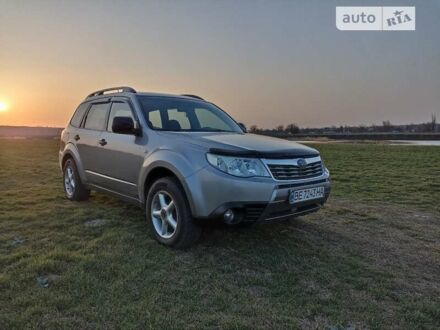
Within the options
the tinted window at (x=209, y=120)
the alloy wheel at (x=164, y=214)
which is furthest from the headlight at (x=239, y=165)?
the tinted window at (x=209, y=120)

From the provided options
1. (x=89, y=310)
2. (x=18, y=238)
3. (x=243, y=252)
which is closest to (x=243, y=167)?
(x=243, y=252)

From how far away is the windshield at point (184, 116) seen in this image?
4.70 metres

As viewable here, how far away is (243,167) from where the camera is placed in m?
3.61

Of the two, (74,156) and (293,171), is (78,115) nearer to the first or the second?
(74,156)

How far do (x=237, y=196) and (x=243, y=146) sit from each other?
0.57 m

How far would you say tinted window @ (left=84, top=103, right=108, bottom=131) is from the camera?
5520 millimetres

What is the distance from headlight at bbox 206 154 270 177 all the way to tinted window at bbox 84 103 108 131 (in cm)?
251

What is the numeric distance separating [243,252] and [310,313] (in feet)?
4.34

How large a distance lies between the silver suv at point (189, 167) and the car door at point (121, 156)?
0.04ft

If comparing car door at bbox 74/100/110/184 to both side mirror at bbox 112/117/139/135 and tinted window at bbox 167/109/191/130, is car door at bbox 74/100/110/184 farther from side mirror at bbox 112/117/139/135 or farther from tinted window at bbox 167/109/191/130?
tinted window at bbox 167/109/191/130

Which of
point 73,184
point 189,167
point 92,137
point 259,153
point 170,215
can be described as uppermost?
point 92,137

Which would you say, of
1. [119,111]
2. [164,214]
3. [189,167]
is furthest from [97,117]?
[189,167]

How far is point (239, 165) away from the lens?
3617 mm

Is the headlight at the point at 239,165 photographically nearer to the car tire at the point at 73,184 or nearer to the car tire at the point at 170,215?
the car tire at the point at 170,215
